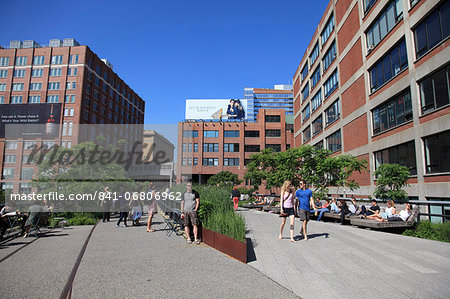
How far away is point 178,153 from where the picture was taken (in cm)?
6838

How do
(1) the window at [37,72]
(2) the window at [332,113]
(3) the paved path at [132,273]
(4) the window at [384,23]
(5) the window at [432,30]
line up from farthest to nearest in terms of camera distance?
1. (1) the window at [37,72]
2. (2) the window at [332,113]
3. (4) the window at [384,23]
4. (5) the window at [432,30]
5. (3) the paved path at [132,273]

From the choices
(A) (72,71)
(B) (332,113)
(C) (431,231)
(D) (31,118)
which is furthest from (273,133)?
(C) (431,231)

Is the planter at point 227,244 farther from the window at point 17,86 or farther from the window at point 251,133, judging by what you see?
the window at point 17,86

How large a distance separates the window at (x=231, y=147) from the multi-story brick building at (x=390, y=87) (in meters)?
35.3

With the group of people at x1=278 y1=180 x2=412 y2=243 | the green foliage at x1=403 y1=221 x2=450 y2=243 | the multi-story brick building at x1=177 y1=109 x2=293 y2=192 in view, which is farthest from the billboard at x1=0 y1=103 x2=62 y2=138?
the green foliage at x1=403 y1=221 x2=450 y2=243

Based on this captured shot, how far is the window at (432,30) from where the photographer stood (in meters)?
14.8

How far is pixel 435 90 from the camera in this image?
1564 cm

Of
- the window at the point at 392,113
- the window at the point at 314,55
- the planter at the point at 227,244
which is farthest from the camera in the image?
the window at the point at 314,55

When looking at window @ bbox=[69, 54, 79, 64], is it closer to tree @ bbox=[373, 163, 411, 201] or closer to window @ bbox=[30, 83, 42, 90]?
window @ bbox=[30, 83, 42, 90]

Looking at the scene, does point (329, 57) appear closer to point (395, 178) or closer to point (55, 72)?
point (395, 178)

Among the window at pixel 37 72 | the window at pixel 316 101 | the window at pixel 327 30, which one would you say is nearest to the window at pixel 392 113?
the window at pixel 316 101

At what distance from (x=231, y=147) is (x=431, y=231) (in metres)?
58.5

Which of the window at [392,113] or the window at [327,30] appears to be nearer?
the window at [392,113]

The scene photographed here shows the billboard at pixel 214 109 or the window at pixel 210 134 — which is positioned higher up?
the billboard at pixel 214 109
